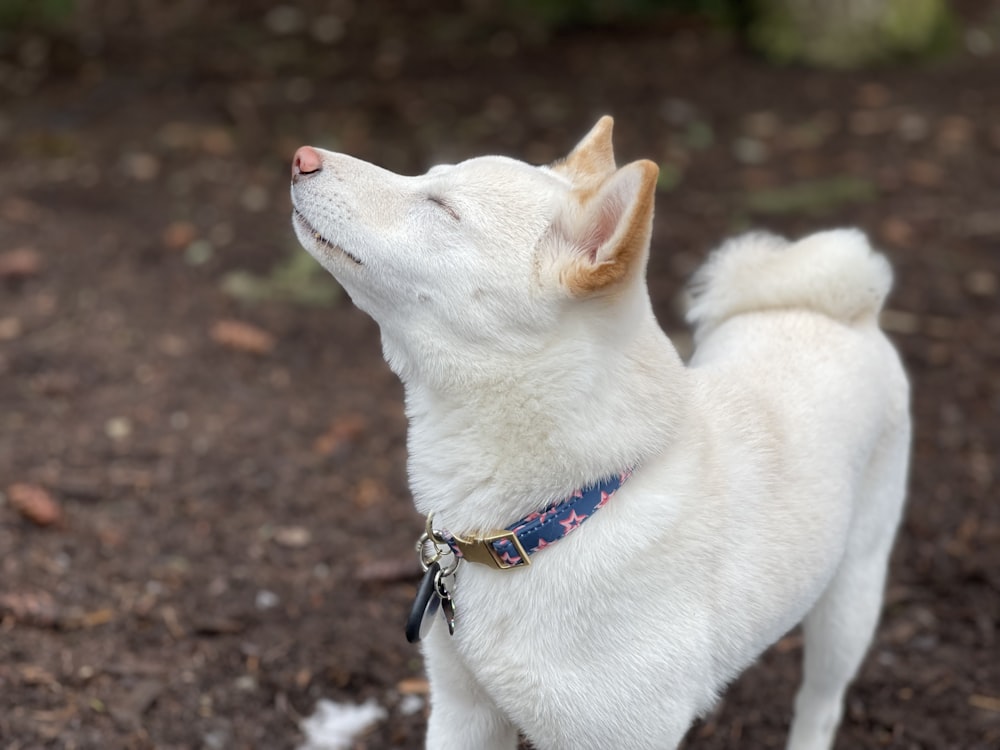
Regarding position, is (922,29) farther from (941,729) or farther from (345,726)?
(345,726)

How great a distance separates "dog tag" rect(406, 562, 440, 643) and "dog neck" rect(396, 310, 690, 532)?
0.39 feet

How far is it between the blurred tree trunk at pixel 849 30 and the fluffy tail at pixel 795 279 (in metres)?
5.44

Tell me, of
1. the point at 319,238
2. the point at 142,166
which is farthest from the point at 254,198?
the point at 319,238

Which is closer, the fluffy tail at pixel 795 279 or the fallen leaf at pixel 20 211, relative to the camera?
the fluffy tail at pixel 795 279

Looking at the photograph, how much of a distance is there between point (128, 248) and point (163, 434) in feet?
5.13

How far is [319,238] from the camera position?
2283mm

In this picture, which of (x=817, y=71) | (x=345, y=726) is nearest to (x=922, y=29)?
(x=817, y=71)

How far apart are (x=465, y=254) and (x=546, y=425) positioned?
0.35 meters

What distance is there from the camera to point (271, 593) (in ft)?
12.1

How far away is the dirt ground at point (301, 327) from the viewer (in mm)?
3387

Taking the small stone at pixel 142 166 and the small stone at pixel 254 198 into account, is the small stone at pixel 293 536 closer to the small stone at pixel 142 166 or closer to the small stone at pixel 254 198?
the small stone at pixel 254 198

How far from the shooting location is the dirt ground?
11.1 ft

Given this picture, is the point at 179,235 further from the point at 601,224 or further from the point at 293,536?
the point at 601,224

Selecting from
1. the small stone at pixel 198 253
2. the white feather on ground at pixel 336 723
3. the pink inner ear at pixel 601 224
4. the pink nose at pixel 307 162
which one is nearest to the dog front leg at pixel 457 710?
the white feather on ground at pixel 336 723
